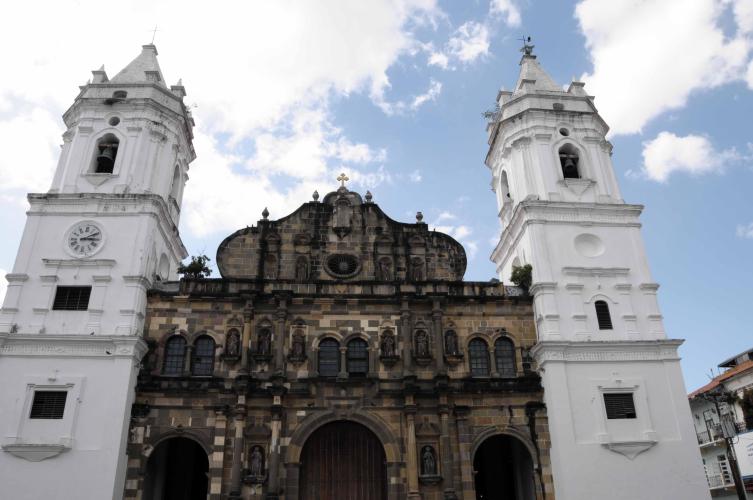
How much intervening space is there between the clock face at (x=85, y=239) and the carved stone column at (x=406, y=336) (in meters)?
12.6

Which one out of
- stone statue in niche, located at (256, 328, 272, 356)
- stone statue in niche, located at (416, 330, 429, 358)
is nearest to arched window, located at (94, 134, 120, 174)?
stone statue in niche, located at (256, 328, 272, 356)

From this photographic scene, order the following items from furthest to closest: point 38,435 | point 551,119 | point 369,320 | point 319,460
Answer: point 551,119 < point 369,320 < point 319,460 < point 38,435

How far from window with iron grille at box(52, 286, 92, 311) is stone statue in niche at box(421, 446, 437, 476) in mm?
14094

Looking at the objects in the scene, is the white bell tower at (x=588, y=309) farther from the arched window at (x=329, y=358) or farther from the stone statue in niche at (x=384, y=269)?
the arched window at (x=329, y=358)

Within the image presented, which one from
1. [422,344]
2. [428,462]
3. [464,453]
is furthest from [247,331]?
[464,453]

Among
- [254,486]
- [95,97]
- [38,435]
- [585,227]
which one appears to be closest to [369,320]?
[254,486]

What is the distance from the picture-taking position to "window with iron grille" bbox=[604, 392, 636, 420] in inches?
942

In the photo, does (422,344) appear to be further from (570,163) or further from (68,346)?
(68,346)

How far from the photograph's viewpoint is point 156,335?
25047mm

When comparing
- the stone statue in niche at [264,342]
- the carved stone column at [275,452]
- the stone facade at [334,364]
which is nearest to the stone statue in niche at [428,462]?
the stone facade at [334,364]

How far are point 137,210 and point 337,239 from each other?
27.8ft

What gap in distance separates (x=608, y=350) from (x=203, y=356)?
1592 cm

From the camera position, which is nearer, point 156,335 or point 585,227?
point 156,335

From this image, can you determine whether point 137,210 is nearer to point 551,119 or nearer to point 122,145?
point 122,145
